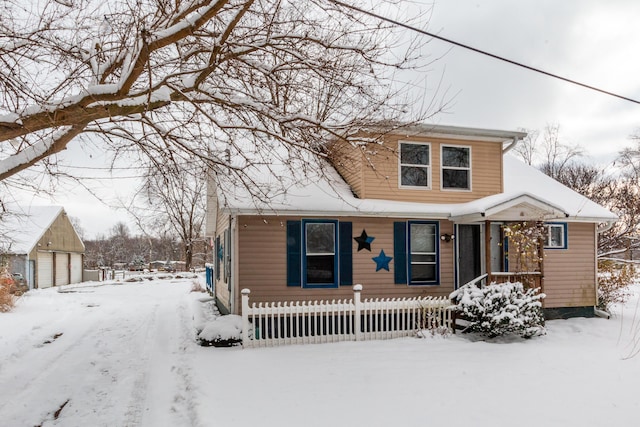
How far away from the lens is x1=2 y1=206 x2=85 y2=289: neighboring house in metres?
23.5

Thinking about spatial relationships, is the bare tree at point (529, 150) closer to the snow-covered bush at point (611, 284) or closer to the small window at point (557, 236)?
the snow-covered bush at point (611, 284)

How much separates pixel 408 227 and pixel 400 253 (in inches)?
27.7

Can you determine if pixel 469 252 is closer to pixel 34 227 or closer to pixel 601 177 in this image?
pixel 601 177

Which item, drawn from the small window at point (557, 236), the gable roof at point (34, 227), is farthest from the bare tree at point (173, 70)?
the gable roof at point (34, 227)

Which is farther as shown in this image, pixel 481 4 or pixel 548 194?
pixel 548 194

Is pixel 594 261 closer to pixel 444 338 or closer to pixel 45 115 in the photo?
pixel 444 338

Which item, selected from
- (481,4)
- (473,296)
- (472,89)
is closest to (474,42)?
(481,4)

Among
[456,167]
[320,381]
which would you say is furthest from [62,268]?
[320,381]

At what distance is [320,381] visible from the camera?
6227 mm

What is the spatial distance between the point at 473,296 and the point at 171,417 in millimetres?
6606

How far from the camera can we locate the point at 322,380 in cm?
627

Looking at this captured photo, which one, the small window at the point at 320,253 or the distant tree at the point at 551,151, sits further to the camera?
the distant tree at the point at 551,151

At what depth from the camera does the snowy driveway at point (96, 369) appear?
5.14 meters

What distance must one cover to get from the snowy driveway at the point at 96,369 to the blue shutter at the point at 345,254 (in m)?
3.78
